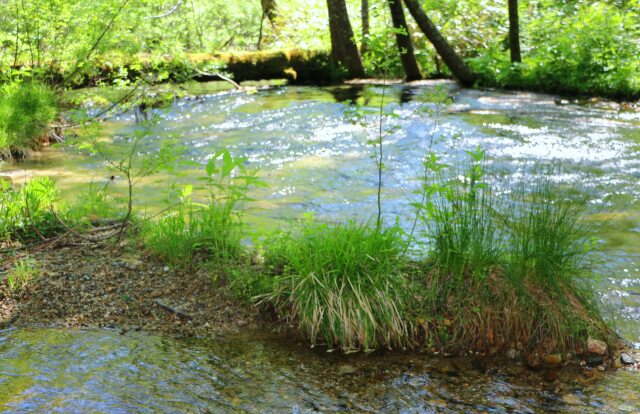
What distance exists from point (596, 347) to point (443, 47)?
1226cm

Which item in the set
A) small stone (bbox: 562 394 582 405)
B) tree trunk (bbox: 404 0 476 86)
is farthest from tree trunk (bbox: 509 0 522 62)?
small stone (bbox: 562 394 582 405)

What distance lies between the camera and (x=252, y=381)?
13.0 ft

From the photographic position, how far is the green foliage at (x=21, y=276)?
4.87 metres

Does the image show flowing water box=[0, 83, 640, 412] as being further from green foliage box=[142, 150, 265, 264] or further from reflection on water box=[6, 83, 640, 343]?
green foliage box=[142, 150, 265, 264]

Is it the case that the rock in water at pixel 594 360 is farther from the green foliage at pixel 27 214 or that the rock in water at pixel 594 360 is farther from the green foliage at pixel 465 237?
the green foliage at pixel 27 214

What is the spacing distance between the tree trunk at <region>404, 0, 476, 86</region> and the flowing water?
2.92ft

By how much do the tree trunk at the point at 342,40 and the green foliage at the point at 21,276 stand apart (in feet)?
40.9

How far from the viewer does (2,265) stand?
5148 millimetres

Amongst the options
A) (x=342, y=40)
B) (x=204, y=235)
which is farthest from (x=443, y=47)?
(x=204, y=235)

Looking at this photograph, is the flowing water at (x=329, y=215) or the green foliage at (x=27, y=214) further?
the green foliage at (x=27, y=214)

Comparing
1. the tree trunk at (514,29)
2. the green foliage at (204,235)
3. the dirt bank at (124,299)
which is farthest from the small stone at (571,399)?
the tree trunk at (514,29)

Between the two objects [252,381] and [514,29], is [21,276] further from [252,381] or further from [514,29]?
[514,29]

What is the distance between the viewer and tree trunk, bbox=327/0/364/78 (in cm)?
1639

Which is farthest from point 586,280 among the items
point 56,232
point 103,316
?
point 56,232
